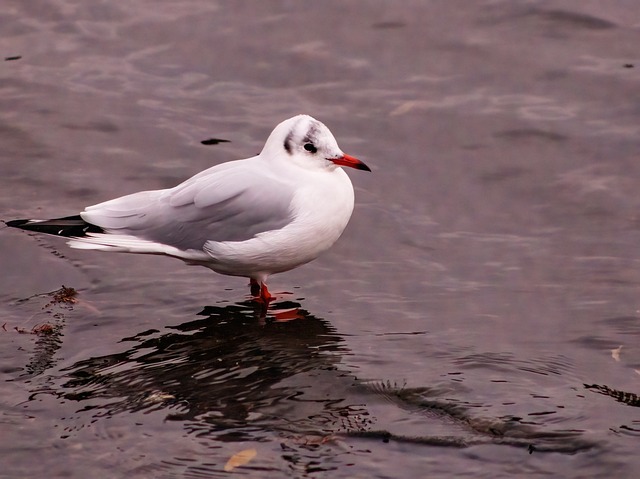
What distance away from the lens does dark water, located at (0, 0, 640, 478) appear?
17.1 ft

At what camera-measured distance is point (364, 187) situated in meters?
8.88

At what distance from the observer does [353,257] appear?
7.83m

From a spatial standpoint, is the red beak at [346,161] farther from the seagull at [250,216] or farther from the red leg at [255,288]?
the red leg at [255,288]


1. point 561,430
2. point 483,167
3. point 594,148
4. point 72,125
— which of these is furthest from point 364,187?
point 561,430

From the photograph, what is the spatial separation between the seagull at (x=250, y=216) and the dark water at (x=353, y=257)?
0.41m

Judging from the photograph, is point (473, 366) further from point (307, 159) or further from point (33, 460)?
point (33, 460)

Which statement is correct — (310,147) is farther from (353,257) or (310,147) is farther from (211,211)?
(353,257)

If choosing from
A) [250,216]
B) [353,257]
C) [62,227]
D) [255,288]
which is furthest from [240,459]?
[353,257]

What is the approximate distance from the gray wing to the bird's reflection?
21.7 inches

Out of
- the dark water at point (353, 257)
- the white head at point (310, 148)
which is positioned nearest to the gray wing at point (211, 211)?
the white head at point (310, 148)

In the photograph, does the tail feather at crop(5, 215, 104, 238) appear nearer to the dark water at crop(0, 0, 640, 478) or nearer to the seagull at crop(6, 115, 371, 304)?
the seagull at crop(6, 115, 371, 304)

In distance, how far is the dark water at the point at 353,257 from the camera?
17.1 feet

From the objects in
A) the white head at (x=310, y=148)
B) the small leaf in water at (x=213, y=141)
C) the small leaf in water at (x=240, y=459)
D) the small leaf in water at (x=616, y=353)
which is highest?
the white head at (x=310, y=148)

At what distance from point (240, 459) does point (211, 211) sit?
7.18ft
